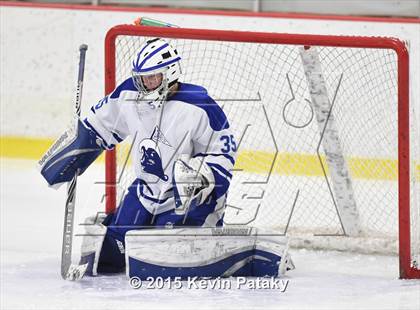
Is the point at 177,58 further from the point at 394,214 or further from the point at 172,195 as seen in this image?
the point at 394,214

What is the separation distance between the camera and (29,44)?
6.42 meters

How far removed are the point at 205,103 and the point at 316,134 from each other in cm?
110

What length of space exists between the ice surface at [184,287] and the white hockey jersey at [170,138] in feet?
1.22

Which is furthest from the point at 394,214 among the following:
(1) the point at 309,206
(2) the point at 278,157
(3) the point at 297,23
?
(3) the point at 297,23

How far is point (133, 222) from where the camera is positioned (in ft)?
13.7

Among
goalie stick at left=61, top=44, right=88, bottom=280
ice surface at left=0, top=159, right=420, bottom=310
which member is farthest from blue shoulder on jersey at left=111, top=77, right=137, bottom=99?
ice surface at left=0, top=159, right=420, bottom=310

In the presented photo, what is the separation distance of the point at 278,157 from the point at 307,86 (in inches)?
23.6

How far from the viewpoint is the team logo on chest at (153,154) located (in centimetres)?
413

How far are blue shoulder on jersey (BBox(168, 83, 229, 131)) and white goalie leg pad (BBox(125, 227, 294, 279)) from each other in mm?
383

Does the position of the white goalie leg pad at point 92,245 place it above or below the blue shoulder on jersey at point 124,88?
below
